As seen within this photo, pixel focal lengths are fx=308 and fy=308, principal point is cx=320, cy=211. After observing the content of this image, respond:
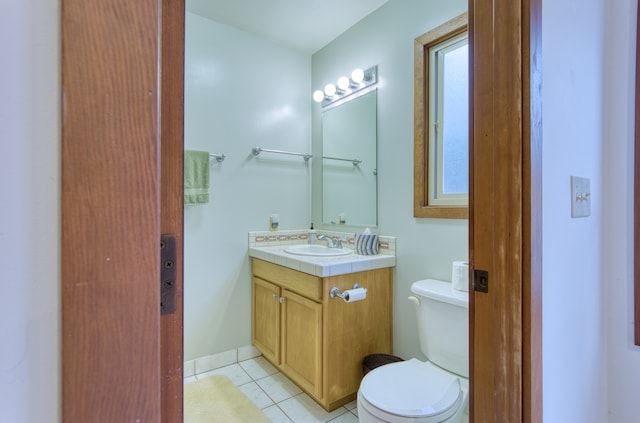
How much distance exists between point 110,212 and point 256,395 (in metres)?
1.95

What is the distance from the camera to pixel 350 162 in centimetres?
234

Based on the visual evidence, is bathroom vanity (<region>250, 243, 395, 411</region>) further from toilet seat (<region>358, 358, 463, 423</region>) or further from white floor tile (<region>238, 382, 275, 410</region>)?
toilet seat (<region>358, 358, 463, 423</region>)

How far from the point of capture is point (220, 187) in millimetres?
2246

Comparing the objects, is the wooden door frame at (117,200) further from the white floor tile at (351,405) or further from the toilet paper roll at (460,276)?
the white floor tile at (351,405)

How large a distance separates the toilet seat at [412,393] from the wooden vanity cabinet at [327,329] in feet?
1.26

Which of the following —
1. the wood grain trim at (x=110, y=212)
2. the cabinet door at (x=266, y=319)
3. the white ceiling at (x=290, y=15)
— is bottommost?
the cabinet door at (x=266, y=319)

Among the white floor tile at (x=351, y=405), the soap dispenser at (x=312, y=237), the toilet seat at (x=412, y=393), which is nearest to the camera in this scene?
the toilet seat at (x=412, y=393)

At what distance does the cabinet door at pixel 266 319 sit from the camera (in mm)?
2082

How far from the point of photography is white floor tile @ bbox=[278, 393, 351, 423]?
66.0 inches

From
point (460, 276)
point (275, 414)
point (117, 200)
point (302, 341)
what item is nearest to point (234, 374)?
point (275, 414)

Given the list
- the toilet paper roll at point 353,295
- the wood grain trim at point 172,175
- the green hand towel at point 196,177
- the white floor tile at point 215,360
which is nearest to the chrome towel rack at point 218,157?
the green hand towel at point 196,177

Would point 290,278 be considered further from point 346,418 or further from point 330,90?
point 330,90

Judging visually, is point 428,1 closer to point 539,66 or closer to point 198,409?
point 539,66

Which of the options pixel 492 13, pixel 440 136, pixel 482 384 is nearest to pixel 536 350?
pixel 482 384
